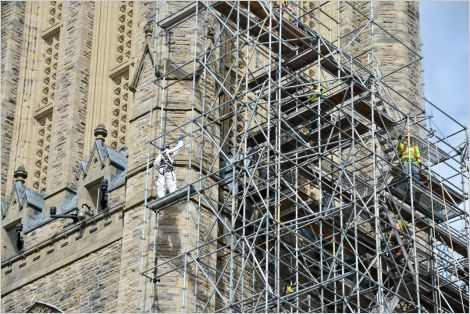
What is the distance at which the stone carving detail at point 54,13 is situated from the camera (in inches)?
1933

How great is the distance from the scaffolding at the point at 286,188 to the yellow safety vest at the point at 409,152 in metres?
0.22

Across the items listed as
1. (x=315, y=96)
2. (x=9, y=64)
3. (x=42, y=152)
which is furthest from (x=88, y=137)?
(x=315, y=96)

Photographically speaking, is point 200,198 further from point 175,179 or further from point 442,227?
point 442,227

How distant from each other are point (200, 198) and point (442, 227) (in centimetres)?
580

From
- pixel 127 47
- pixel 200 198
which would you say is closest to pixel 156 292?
pixel 200 198

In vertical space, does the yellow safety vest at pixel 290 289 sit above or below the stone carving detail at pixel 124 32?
below

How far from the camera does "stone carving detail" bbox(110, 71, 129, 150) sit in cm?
4531

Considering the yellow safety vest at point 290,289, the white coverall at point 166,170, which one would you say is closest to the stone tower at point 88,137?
the white coverall at point 166,170

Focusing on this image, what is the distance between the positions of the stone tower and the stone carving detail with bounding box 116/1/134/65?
23 mm

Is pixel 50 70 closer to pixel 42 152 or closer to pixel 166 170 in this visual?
pixel 42 152

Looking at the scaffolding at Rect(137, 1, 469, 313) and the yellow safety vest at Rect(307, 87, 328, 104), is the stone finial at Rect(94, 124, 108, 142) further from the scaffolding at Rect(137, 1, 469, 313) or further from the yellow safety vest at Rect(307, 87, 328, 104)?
the yellow safety vest at Rect(307, 87, 328, 104)

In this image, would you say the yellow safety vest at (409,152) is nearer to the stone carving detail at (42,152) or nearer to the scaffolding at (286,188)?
the scaffolding at (286,188)

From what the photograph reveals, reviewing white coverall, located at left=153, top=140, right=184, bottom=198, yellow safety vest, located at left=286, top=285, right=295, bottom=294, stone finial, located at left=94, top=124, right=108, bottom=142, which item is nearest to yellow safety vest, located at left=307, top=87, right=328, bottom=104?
white coverall, located at left=153, top=140, right=184, bottom=198

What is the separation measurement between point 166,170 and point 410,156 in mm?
5221
